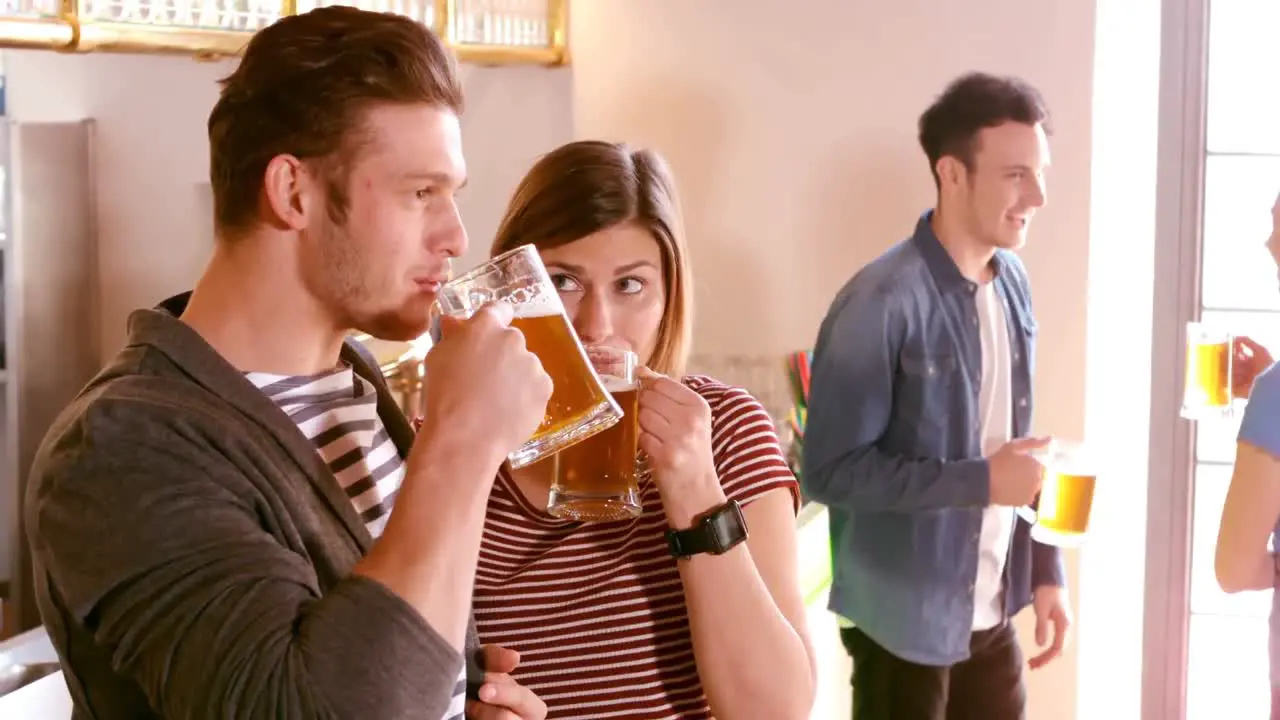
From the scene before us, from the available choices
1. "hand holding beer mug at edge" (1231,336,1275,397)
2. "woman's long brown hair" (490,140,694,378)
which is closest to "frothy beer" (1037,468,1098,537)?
"hand holding beer mug at edge" (1231,336,1275,397)

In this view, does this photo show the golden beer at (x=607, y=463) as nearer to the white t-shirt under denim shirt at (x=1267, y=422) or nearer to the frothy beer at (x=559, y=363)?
the frothy beer at (x=559, y=363)

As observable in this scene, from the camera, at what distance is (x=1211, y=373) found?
2395mm

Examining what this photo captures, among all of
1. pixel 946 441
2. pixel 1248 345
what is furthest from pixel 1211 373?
pixel 946 441

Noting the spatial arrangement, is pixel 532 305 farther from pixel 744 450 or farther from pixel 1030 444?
pixel 1030 444

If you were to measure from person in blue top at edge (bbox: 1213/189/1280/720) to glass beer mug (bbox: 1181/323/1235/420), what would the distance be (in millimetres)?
468

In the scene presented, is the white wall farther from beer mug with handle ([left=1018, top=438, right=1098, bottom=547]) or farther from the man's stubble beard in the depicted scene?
beer mug with handle ([left=1018, top=438, right=1098, bottom=547])

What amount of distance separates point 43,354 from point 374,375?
1136 millimetres

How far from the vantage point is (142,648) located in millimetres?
769

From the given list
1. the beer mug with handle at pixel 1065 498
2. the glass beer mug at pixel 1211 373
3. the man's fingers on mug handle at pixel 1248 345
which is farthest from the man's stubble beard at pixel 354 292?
the man's fingers on mug handle at pixel 1248 345

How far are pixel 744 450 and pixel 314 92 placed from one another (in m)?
0.57

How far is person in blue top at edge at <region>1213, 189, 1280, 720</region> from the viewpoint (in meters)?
1.81

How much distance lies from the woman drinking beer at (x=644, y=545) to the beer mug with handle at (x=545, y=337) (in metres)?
0.13

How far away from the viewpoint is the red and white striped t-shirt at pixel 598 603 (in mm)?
1211

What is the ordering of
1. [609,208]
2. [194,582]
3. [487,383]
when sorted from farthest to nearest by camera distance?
[609,208], [487,383], [194,582]
